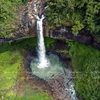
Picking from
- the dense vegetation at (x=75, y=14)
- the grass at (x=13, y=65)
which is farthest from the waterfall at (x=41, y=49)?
the dense vegetation at (x=75, y=14)

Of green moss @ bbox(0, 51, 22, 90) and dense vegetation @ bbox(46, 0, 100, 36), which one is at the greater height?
dense vegetation @ bbox(46, 0, 100, 36)

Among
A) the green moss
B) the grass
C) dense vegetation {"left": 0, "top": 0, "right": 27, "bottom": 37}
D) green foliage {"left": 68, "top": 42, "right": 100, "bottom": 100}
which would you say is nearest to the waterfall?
the grass

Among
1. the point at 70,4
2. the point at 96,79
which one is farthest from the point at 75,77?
the point at 70,4

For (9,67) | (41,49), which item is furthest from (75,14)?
(9,67)

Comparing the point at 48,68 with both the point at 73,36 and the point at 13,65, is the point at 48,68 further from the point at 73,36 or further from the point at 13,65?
the point at 73,36

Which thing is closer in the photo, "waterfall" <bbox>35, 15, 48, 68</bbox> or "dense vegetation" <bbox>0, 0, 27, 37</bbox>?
"dense vegetation" <bbox>0, 0, 27, 37</bbox>

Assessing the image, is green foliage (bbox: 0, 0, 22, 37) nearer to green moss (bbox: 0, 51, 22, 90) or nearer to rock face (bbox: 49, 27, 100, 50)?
green moss (bbox: 0, 51, 22, 90)

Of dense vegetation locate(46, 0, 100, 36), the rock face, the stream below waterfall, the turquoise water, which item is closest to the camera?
dense vegetation locate(46, 0, 100, 36)
